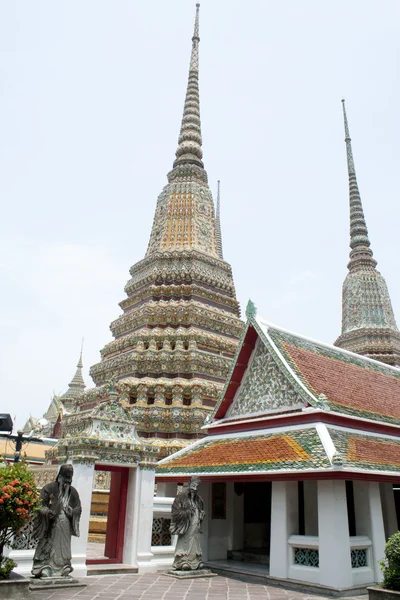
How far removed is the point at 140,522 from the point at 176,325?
945 centimetres

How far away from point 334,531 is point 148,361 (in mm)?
10043

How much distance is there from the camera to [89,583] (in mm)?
8328

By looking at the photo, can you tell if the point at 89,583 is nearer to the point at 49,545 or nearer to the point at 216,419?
the point at 49,545

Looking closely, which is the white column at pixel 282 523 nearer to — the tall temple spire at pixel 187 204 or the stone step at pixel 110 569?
the stone step at pixel 110 569

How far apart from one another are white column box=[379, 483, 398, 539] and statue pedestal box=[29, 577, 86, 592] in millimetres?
6412

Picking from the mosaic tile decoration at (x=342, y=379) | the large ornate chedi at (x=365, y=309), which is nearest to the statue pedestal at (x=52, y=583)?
the mosaic tile decoration at (x=342, y=379)

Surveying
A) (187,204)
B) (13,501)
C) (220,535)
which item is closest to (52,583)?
(13,501)

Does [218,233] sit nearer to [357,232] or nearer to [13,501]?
[357,232]

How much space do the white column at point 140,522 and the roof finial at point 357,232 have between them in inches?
874

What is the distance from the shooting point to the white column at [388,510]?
11.0 meters

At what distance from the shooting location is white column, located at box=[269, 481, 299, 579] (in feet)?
29.5

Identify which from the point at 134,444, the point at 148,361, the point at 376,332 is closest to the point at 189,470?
the point at 134,444

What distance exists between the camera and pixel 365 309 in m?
27.2

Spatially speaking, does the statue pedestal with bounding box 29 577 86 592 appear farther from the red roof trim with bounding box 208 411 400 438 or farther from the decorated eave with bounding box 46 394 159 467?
the red roof trim with bounding box 208 411 400 438
